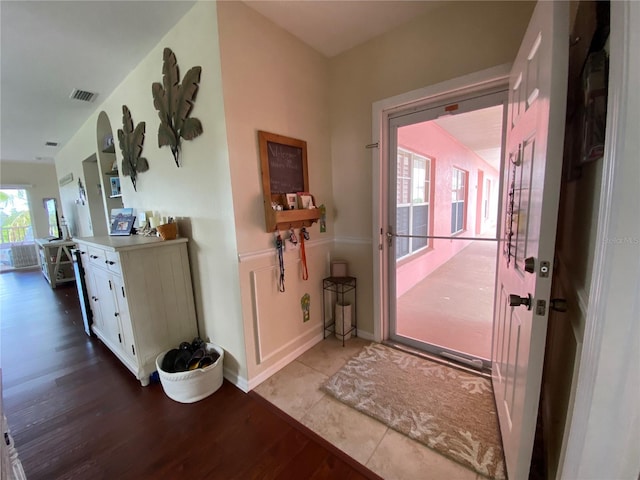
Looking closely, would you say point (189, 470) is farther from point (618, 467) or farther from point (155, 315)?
point (618, 467)

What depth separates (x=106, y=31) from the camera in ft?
5.94

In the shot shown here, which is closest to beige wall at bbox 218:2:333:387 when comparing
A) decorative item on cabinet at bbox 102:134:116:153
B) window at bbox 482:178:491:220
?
window at bbox 482:178:491:220

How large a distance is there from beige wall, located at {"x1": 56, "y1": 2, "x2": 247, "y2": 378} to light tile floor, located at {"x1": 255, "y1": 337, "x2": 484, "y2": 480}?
371 millimetres

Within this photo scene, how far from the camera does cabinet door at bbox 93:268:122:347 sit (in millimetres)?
2074

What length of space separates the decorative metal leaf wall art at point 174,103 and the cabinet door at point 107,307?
116cm

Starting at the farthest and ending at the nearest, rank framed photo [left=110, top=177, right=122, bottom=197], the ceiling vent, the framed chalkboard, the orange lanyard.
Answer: framed photo [left=110, top=177, right=122, bottom=197] < the ceiling vent < the orange lanyard < the framed chalkboard

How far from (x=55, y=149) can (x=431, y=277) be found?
7.06 m

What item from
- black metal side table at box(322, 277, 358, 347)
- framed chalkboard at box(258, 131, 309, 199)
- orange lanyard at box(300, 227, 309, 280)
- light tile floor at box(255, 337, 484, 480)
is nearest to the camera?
light tile floor at box(255, 337, 484, 480)

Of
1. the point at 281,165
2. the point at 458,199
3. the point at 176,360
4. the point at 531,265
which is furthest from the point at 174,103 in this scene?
the point at 458,199

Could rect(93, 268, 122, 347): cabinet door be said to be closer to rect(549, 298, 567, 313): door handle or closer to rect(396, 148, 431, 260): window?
rect(396, 148, 431, 260): window

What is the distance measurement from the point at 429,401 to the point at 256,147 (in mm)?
2071

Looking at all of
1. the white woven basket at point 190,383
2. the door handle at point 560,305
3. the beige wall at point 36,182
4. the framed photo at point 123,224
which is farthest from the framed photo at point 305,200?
the beige wall at point 36,182

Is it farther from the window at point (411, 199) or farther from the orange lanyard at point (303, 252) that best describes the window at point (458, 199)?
the orange lanyard at point (303, 252)

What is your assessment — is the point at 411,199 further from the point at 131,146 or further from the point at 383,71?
the point at 131,146
